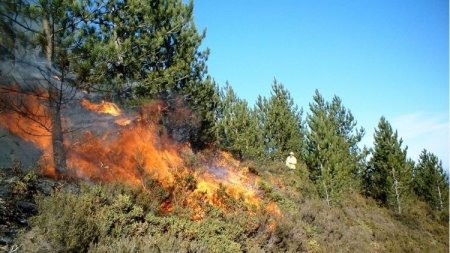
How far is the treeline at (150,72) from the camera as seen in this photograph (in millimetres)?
9031

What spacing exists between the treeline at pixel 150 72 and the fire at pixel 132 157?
0.68 metres

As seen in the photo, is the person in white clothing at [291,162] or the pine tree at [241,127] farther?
the pine tree at [241,127]

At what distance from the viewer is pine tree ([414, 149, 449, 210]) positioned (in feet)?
111

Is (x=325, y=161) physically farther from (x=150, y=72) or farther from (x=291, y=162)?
(x=150, y=72)

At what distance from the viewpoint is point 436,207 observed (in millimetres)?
33781

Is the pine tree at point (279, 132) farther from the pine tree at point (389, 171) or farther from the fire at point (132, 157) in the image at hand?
the fire at point (132, 157)

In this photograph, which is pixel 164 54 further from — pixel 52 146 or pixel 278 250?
pixel 278 250

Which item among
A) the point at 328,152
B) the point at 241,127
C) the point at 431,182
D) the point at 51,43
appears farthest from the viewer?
the point at 431,182

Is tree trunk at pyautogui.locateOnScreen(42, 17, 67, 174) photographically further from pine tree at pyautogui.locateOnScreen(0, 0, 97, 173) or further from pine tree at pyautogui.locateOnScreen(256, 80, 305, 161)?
pine tree at pyautogui.locateOnScreen(256, 80, 305, 161)

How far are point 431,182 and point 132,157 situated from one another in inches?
1368

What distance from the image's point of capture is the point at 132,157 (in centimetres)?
1093

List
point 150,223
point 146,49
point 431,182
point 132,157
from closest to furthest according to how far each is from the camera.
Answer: point 150,223 < point 132,157 < point 146,49 < point 431,182

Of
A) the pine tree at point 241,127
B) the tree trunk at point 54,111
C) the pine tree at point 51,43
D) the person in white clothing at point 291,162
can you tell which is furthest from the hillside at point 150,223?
the pine tree at point 241,127

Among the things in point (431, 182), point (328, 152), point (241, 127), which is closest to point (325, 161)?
point (328, 152)
